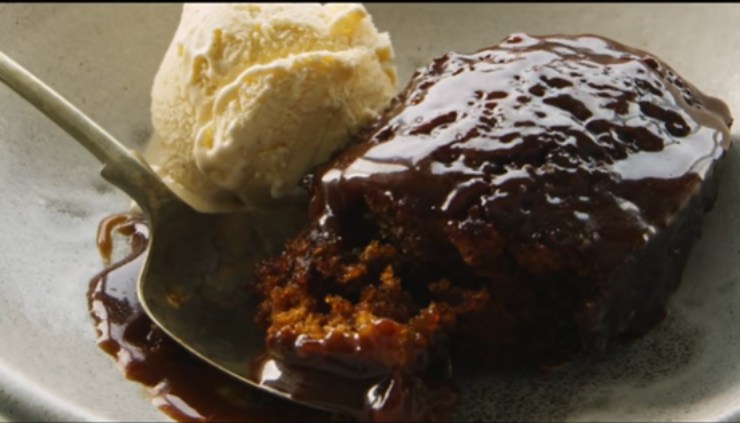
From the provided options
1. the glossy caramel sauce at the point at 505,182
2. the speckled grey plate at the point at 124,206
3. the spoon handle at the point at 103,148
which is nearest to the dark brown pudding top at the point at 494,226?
the glossy caramel sauce at the point at 505,182

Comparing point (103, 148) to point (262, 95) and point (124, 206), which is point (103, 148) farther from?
point (262, 95)

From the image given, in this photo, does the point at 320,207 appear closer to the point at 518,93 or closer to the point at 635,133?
the point at 518,93

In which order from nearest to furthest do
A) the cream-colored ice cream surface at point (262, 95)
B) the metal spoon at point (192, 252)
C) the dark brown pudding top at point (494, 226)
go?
the dark brown pudding top at point (494, 226) < the metal spoon at point (192, 252) < the cream-colored ice cream surface at point (262, 95)

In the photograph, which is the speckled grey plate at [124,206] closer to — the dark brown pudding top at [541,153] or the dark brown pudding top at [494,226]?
the dark brown pudding top at [494,226]

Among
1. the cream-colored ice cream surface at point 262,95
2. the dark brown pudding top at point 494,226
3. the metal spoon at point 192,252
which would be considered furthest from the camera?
the cream-colored ice cream surface at point 262,95

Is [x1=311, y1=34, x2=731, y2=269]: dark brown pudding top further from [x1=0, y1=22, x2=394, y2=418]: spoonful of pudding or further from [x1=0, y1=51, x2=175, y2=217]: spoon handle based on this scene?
[x1=0, y1=51, x2=175, y2=217]: spoon handle

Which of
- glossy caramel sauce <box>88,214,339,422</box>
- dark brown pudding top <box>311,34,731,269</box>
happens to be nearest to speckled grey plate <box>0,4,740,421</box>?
glossy caramel sauce <box>88,214,339,422</box>

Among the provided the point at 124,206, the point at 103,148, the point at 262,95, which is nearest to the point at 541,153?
the point at 262,95

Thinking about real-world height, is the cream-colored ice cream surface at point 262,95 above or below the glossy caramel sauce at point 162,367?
above
